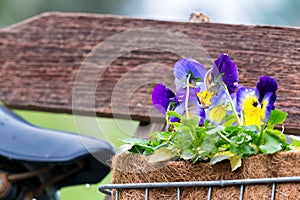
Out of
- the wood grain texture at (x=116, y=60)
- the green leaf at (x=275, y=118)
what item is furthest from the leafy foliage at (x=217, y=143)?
the wood grain texture at (x=116, y=60)

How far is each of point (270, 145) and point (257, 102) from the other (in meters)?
0.11

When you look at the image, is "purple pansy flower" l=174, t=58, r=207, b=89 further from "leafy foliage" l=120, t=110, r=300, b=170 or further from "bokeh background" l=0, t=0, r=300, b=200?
"bokeh background" l=0, t=0, r=300, b=200

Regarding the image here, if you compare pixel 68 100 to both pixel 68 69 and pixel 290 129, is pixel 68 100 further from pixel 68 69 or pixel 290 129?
pixel 290 129

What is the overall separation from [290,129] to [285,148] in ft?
1.53

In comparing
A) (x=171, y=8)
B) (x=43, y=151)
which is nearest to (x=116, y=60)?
(x=43, y=151)

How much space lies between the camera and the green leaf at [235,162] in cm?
99

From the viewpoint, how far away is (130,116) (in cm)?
155

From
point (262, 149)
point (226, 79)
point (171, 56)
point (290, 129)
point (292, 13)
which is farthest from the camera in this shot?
point (292, 13)

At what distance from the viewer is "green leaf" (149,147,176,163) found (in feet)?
3.35

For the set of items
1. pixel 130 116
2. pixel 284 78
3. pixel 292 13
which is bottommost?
pixel 130 116

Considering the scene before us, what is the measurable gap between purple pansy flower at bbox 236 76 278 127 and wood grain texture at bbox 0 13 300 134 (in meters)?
0.38

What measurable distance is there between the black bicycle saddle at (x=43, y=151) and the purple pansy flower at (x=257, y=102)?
23.0 inches

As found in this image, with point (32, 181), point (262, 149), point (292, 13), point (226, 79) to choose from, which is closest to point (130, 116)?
point (32, 181)

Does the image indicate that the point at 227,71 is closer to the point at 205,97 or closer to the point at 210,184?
the point at 205,97
